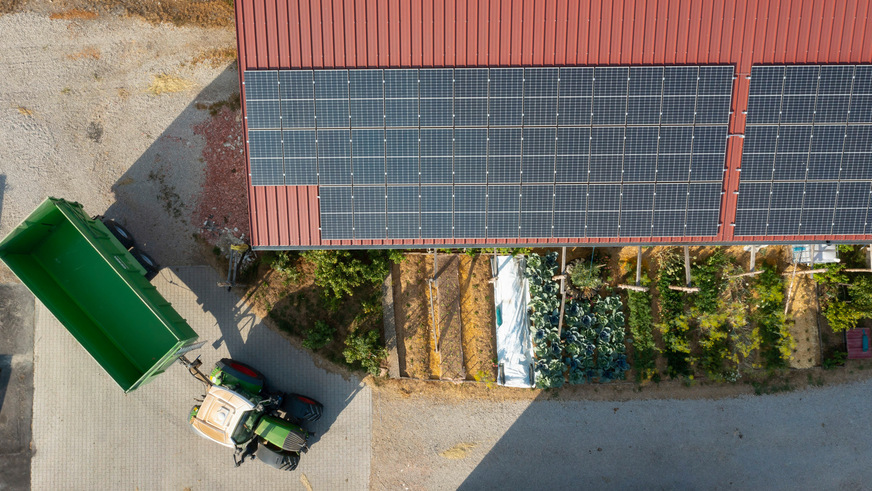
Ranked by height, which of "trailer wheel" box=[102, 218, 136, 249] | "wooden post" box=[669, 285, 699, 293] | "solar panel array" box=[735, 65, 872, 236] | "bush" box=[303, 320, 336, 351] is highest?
"solar panel array" box=[735, 65, 872, 236]

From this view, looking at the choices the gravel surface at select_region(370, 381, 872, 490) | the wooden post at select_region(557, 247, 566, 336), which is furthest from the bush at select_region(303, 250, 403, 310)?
the wooden post at select_region(557, 247, 566, 336)

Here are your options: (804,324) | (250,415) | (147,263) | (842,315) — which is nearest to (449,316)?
(250,415)

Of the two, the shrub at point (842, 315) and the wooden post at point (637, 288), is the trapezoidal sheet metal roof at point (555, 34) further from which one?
the shrub at point (842, 315)

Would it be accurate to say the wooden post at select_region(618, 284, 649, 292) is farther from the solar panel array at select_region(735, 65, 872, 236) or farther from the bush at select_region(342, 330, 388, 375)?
the bush at select_region(342, 330, 388, 375)

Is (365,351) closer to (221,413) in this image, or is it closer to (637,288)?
(221,413)

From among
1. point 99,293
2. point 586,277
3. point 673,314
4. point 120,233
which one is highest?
point 120,233

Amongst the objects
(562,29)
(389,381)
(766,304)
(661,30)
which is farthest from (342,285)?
(766,304)
